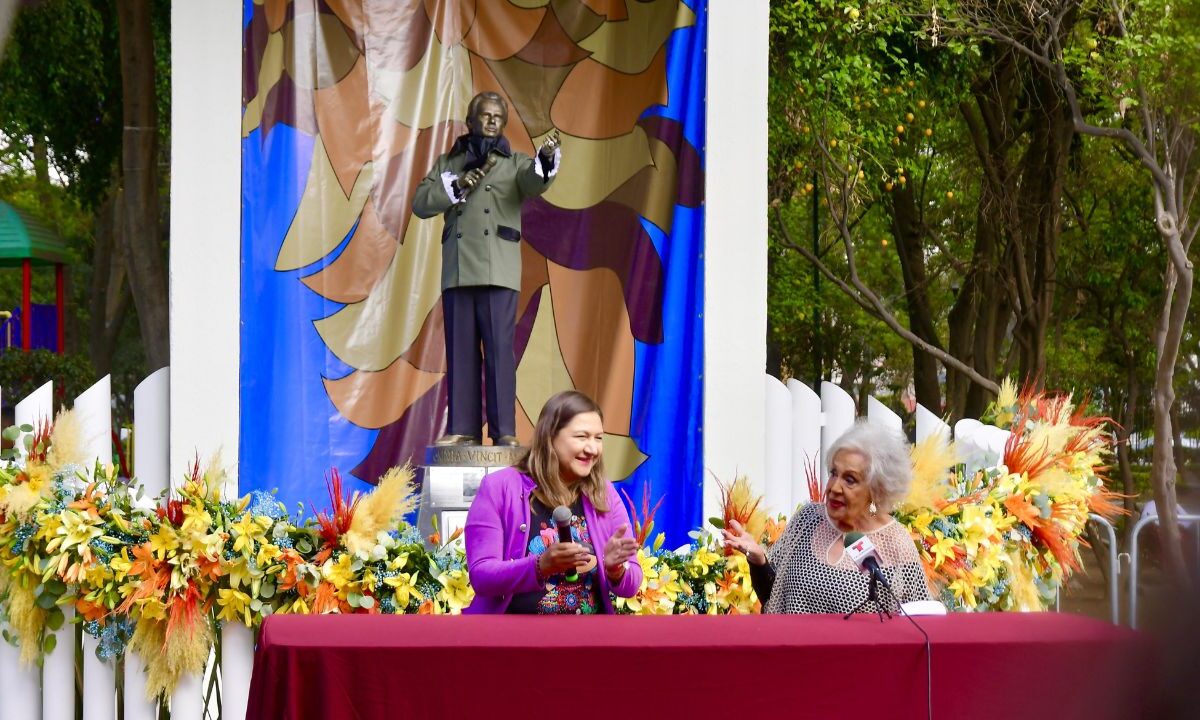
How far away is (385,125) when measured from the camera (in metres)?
7.06

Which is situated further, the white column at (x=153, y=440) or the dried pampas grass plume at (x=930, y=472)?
the white column at (x=153, y=440)

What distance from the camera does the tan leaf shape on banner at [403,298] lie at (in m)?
7.03

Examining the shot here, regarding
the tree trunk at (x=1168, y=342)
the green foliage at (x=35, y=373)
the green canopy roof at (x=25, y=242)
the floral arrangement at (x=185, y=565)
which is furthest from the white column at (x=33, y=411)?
the green canopy roof at (x=25, y=242)

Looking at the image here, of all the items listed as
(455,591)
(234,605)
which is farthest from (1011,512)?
(234,605)

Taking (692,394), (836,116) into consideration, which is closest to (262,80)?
(692,394)

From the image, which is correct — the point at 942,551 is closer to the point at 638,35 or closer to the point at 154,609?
the point at 154,609

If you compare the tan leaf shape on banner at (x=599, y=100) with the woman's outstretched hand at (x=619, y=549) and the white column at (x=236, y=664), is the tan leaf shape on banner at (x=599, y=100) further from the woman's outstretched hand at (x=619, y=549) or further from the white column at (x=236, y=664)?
the woman's outstretched hand at (x=619, y=549)

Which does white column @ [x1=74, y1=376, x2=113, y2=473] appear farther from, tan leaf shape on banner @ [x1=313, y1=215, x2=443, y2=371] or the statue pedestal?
tan leaf shape on banner @ [x1=313, y1=215, x2=443, y2=371]

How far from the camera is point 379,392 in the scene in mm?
7016

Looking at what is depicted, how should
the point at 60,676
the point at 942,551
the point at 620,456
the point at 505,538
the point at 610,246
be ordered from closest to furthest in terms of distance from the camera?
the point at 505,538 < the point at 60,676 < the point at 942,551 < the point at 620,456 < the point at 610,246

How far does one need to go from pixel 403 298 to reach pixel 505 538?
4.11 meters

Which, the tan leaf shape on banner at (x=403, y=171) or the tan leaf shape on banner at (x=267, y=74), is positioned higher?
the tan leaf shape on banner at (x=267, y=74)

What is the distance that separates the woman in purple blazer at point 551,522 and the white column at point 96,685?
Result: 51.4 inches

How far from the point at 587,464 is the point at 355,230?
4142 millimetres
